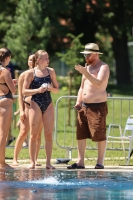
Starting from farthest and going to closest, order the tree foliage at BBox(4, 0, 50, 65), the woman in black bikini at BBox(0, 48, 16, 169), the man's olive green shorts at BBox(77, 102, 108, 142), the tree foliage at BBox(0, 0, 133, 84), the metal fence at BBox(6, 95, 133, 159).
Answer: the tree foliage at BBox(0, 0, 133, 84), the tree foliage at BBox(4, 0, 50, 65), the metal fence at BBox(6, 95, 133, 159), the man's olive green shorts at BBox(77, 102, 108, 142), the woman in black bikini at BBox(0, 48, 16, 169)

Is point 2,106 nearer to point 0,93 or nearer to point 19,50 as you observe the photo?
point 0,93

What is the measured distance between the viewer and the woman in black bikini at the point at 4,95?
36.4 feet

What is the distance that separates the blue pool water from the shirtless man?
71 cm

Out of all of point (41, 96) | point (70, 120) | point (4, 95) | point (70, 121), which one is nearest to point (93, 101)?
point (41, 96)

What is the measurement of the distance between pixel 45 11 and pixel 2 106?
20.2 metres

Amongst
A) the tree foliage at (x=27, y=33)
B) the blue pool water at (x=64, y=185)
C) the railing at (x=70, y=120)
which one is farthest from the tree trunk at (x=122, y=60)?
the blue pool water at (x=64, y=185)

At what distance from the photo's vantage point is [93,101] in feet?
37.3

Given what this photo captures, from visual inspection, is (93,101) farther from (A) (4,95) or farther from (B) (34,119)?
(A) (4,95)

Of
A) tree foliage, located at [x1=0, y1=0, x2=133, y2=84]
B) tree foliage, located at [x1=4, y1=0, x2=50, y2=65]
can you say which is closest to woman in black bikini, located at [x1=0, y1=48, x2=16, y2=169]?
tree foliage, located at [x1=4, y1=0, x2=50, y2=65]

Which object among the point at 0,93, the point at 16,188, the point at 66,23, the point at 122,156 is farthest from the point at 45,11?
the point at 16,188

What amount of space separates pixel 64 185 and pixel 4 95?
2116mm

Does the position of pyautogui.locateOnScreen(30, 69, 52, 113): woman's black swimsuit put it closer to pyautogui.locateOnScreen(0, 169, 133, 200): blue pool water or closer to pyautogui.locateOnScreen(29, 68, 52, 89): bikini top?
pyautogui.locateOnScreen(29, 68, 52, 89): bikini top

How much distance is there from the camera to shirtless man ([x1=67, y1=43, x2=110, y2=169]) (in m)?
11.3

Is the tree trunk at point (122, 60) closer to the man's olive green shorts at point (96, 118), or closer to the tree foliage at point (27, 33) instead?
the tree foliage at point (27, 33)
